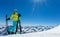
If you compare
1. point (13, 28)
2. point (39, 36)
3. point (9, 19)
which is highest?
point (9, 19)

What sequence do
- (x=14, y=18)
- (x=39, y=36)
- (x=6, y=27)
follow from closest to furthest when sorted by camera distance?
1. (x=39, y=36)
2. (x=14, y=18)
3. (x=6, y=27)

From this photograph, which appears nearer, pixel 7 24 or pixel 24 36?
pixel 24 36

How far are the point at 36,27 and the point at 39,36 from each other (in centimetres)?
373

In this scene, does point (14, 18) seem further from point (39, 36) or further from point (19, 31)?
point (39, 36)

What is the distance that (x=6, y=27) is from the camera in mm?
6785

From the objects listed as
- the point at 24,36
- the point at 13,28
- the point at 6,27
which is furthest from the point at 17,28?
the point at 24,36

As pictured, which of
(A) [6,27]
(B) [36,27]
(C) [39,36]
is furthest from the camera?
(B) [36,27]

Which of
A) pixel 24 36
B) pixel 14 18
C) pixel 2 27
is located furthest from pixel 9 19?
pixel 24 36

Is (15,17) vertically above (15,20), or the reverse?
(15,17)

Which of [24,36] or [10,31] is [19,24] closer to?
[10,31]

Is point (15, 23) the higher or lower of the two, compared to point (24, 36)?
higher

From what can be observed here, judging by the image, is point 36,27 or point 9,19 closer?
point 9,19

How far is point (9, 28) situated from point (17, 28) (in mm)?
390

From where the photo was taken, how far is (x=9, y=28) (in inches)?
256
